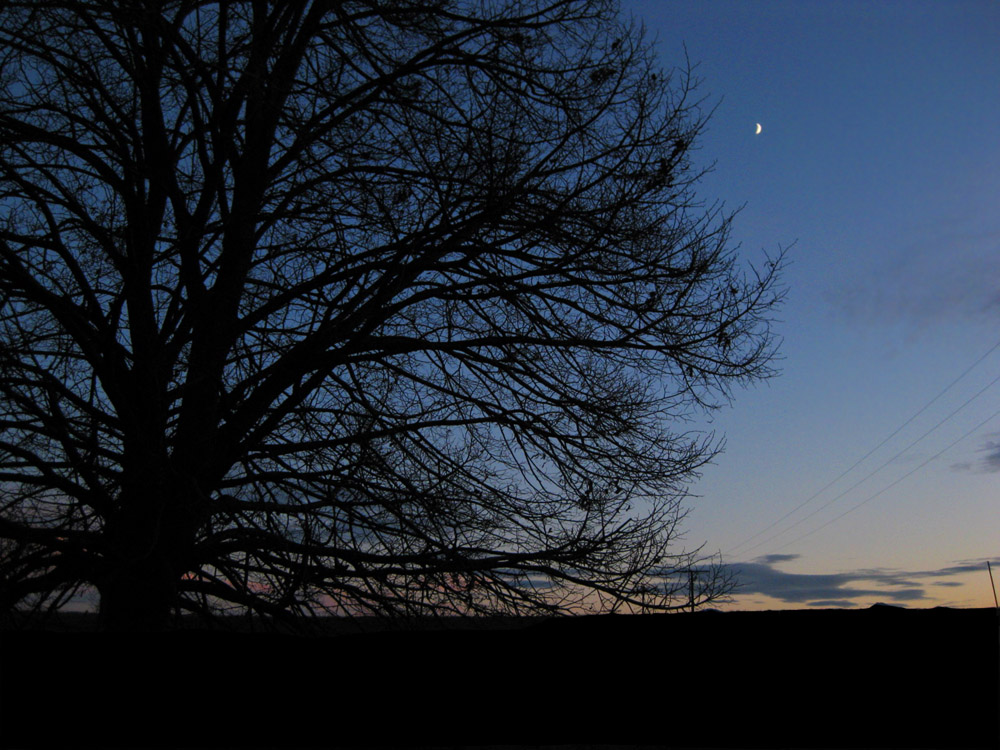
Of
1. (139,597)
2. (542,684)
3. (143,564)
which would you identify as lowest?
(542,684)

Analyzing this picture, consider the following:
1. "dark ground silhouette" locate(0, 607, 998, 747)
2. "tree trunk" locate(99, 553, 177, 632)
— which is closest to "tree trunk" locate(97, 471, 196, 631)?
"tree trunk" locate(99, 553, 177, 632)

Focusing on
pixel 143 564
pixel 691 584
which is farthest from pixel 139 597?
pixel 691 584

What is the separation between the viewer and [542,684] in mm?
2148

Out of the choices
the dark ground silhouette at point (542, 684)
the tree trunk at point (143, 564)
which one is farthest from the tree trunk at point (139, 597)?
the dark ground silhouette at point (542, 684)

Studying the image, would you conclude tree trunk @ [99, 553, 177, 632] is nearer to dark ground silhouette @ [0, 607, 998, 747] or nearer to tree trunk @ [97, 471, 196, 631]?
tree trunk @ [97, 471, 196, 631]

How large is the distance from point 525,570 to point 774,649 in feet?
13.8

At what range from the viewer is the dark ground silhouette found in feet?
6.58

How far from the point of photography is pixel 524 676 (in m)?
2.16

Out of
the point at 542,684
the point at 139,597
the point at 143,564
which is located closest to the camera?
the point at 542,684

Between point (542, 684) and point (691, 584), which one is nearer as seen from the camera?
point (542, 684)

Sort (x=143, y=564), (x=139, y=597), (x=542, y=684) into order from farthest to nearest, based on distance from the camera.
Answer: (x=139, y=597) < (x=143, y=564) < (x=542, y=684)

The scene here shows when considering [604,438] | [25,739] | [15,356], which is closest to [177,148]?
[15,356]

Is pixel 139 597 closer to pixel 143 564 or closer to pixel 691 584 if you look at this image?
pixel 143 564

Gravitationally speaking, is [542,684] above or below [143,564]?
below
